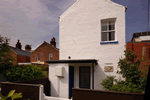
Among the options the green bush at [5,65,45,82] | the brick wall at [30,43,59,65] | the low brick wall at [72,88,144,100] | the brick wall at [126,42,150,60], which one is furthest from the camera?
the brick wall at [30,43,59,65]

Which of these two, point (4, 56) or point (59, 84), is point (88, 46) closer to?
point (59, 84)

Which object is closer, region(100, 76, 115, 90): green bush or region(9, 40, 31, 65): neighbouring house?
region(100, 76, 115, 90): green bush

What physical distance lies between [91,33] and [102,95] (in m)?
4.95

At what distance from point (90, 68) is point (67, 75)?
172 cm

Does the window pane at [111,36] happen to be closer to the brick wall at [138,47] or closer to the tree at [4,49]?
the brick wall at [138,47]

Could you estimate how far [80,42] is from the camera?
327 inches

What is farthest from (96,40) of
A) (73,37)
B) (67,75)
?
(67,75)

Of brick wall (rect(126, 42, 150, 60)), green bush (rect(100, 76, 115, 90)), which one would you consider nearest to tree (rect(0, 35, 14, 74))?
green bush (rect(100, 76, 115, 90))

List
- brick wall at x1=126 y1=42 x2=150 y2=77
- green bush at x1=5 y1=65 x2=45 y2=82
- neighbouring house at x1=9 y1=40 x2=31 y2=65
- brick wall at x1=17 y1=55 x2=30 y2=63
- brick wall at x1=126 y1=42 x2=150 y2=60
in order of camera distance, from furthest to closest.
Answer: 1. brick wall at x1=17 y1=55 x2=30 y2=63
2. neighbouring house at x1=9 y1=40 x2=31 y2=65
3. green bush at x1=5 y1=65 x2=45 y2=82
4. brick wall at x1=126 y1=42 x2=150 y2=60
5. brick wall at x1=126 y1=42 x2=150 y2=77

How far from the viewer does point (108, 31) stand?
7844mm

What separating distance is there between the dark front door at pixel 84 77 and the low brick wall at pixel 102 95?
11.9ft

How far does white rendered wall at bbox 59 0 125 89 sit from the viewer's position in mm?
7361

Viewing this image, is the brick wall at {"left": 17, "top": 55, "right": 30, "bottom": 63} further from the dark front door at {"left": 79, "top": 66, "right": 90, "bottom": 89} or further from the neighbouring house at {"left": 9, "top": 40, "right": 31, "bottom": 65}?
the dark front door at {"left": 79, "top": 66, "right": 90, "bottom": 89}

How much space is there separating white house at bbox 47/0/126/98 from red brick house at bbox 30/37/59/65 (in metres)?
16.1
